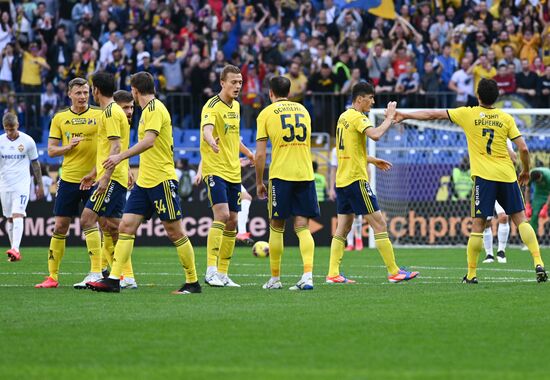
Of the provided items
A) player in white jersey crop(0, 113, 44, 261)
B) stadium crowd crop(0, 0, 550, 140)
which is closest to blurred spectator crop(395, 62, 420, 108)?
stadium crowd crop(0, 0, 550, 140)

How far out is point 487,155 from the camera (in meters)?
13.3

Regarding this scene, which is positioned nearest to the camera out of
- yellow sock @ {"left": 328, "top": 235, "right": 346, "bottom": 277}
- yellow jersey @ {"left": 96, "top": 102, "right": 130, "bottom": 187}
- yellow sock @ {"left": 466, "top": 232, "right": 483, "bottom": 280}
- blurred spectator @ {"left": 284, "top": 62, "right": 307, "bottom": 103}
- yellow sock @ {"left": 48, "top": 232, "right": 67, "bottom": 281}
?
yellow jersey @ {"left": 96, "top": 102, "right": 130, "bottom": 187}

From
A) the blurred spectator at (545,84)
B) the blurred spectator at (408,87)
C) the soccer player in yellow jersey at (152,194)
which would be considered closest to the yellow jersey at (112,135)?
the soccer player in yellow jersey at (152,194)

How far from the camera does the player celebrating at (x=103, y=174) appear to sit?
493 inches

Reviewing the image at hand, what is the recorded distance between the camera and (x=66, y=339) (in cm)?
862

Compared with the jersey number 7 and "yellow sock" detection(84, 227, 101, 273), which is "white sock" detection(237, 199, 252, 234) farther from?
the jersey number 7

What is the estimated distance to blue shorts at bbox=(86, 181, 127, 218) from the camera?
1308 cm

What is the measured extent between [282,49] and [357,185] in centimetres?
1575

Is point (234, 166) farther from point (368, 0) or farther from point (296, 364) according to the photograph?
point (368, 0)

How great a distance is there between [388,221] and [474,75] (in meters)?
4.37

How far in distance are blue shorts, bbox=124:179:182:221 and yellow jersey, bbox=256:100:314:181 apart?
Answer: 1.30 meters

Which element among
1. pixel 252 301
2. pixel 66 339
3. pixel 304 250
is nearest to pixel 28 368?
pixel 66 339

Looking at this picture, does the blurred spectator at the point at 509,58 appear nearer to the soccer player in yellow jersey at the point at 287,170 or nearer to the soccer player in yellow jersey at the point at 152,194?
the soccer player in yellow jersey at the point at 287,170

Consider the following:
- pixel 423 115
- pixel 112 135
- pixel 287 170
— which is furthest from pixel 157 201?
pixel 423 115
